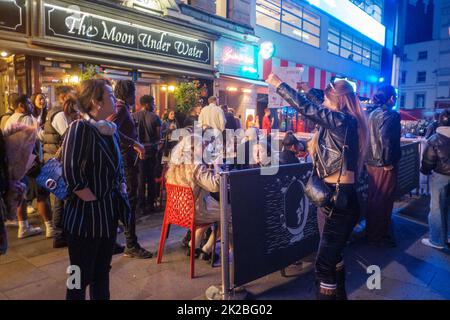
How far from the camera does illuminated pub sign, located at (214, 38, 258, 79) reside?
12.8 m

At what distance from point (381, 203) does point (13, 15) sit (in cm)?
777

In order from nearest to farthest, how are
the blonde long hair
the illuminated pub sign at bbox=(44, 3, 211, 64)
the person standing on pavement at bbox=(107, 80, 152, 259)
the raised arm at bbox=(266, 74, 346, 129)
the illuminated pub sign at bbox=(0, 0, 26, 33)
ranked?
the raised arm at bbox=(266, 74, 346, 129) < the blonde long hair < the person standing on pavement at bbox=(107, 80, 152, 259) < the illuminated pub sign at bbox=(0, 0, 26, 33) < the illuminated pub sign at bbox=(44, 3, 211, 64)

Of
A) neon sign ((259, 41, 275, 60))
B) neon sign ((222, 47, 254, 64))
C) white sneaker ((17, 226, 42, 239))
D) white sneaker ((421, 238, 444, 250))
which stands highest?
neon sign ((259, 41, 275, 60))

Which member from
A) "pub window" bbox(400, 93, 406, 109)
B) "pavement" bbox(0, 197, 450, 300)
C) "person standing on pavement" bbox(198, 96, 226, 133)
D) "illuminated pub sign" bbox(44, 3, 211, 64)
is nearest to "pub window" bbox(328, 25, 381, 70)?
"illuminated pub sign" bbox(44, 3, 211, 64)

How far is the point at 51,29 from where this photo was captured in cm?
793

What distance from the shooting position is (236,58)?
13.6 meters

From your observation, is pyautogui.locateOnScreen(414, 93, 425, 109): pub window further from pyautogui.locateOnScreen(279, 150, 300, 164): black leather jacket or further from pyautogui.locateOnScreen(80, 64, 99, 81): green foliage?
pyautogui.locateOnScreen(279, 150, 300, 164): black leather jacket

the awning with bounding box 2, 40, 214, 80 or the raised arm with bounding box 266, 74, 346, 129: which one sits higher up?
the awning with bounding box 2, 40, 214, 80

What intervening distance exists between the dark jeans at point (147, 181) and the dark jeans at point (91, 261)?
3945 millimetres

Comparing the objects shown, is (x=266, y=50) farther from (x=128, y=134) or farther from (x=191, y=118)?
(x=128, y=134)

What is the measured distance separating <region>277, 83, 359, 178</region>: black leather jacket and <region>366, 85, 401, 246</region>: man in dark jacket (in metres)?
2.23

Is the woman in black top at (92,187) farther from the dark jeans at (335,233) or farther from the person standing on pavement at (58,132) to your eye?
the person standing on pavement at (58,132)
